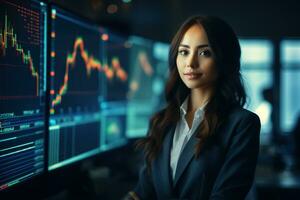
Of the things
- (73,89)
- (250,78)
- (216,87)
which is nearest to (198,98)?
(216,87)

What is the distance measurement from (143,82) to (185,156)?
148cm

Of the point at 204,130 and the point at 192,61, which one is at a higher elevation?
the point at 192,61

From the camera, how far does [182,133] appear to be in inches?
Result: 55.6

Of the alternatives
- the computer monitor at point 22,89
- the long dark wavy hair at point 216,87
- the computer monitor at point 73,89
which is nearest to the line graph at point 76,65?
the computer monitor at point 73,89

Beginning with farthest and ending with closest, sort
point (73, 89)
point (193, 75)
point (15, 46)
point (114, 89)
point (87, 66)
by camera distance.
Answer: point (114, 89) → point (87, 66) → point (73, 89) → point (193, 75) → point (15, 46)

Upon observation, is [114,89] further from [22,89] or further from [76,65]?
[22,89]

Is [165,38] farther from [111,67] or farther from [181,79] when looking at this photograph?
[181,79]

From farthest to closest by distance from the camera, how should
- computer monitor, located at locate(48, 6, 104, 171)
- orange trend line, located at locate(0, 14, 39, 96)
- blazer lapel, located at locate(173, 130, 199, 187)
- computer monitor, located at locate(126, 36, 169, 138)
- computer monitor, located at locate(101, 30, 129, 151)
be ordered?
computer monitor, located at locate(126, 36, 169, 138)
computer monitor, located at locate(101, 30, 129, 151)
computer monitor, located at locate(48, 6, 104, 171)
blazer lapel, located at locate(173, 130, 199, 187)
orange trend line, located at locate(0, 14, 39, 96)

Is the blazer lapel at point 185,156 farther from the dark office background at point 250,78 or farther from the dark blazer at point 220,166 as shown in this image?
the dark office background at point 250,78

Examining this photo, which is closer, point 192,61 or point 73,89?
point 192,61

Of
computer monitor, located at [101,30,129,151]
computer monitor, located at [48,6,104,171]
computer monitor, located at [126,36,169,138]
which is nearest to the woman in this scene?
computer monitor, located at [48,6,104,171]

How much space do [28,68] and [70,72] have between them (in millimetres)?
354

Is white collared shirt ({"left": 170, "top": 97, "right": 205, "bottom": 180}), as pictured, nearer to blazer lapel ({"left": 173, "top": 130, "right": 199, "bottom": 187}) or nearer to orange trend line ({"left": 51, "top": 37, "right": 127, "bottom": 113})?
blazer lapel ({"left": 173, "top": 130, "right": 199, "bottom": 187})

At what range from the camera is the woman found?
1215 millimetres
